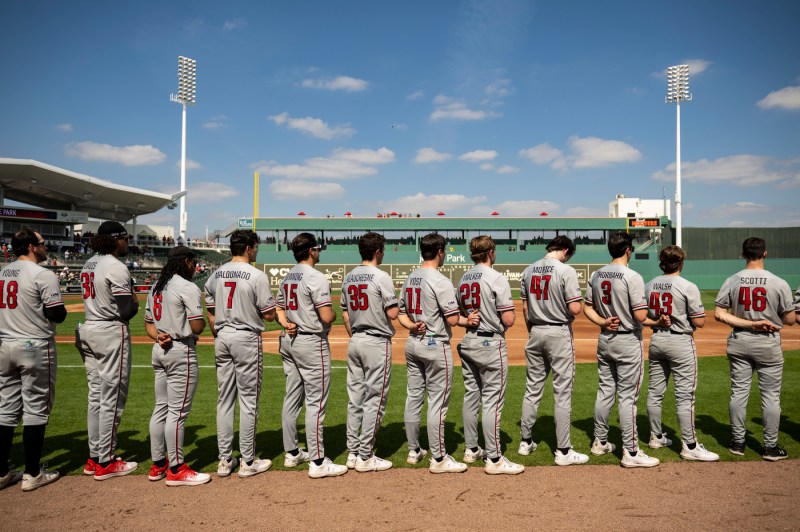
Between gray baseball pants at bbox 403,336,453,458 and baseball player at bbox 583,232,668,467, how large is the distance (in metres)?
1.46

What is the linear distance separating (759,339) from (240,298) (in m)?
4.77

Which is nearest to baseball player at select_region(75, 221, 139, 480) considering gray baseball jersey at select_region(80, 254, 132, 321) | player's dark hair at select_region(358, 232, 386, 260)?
gray baseball jersey at select_region(80, 254, 132, 321)

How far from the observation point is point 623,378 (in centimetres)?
468

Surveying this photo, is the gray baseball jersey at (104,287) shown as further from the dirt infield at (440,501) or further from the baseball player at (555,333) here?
the baseball player at (555,333)

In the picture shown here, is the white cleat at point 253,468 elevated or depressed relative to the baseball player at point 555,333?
depressed

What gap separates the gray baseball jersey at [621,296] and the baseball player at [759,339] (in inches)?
36.8

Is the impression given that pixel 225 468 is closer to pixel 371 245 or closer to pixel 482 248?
pixel 371 245

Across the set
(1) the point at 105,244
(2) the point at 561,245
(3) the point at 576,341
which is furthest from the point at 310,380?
(3) the point at 576,341

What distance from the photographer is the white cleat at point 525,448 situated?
484cm

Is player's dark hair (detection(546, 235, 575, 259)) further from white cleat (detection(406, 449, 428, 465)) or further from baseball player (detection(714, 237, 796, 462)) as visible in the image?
white cleat (detection(406, 449, 428, 465))

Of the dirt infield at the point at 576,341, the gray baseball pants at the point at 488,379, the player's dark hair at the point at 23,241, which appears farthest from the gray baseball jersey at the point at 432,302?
the dirt infield at the point at 576,341

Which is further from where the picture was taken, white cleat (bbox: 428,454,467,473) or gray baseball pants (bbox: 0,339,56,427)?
white cleat (bbox: 428,454,467,473)

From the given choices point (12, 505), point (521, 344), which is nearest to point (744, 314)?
point (12, 505)

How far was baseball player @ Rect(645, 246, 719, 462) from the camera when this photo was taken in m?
4.68
